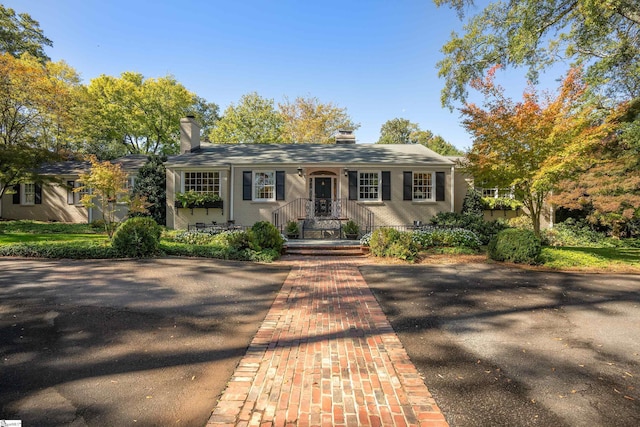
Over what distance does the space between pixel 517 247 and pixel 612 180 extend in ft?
18.6

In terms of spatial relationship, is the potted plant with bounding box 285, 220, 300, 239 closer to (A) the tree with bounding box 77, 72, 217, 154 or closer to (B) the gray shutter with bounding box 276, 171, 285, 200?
(B) the gray shutter with bounding box 276, 171, 285, 200

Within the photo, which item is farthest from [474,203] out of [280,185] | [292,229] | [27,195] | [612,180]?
[27,195]

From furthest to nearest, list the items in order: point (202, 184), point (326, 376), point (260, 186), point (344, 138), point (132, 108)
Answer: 1. point (132, 108)
2. point (344, 138)
3. point (202, 184)
4. point (260, 186)
5. point (326, 376)

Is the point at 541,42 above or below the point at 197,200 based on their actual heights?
above

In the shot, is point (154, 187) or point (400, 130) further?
point (400, 130)

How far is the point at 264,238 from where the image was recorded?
9523 mm

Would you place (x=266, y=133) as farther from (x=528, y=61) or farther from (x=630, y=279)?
(x=630, y=279)

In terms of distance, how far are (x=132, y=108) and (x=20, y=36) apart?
30.5ft

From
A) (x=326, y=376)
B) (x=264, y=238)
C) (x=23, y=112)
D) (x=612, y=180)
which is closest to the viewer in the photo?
(x=326, y=376)

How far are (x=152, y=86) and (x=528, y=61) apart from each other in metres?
29.4

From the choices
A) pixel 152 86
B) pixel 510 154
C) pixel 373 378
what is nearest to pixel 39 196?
pixel 152 86

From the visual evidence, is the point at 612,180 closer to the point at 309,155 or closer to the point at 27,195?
the point at 309,155

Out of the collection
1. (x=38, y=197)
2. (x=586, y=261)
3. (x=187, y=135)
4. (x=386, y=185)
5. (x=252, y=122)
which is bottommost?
(x=586, y=261)

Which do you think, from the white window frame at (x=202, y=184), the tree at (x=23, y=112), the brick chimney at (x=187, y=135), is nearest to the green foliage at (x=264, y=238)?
the white window frame at (x=202, y=184)
